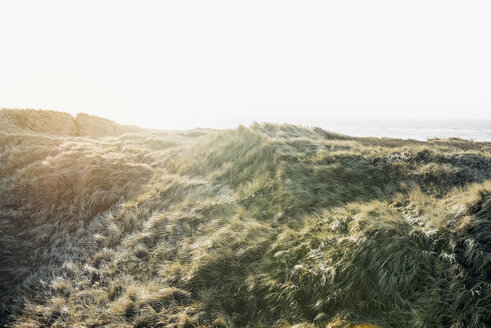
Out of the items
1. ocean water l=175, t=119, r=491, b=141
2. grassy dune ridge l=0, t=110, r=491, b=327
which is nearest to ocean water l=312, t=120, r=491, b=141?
ocean water l=175, t=119, r=491, b=141

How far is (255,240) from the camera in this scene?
4945mm

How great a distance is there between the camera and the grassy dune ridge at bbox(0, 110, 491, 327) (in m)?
3.42

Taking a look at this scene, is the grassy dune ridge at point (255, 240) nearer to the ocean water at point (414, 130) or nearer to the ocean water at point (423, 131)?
the ocean water at point (414, 130)

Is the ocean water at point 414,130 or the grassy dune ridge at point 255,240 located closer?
the grassy dune ridge at point 255,240

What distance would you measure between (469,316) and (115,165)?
1040cm

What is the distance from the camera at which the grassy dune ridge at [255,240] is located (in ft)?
11.2

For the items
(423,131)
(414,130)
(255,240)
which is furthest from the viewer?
(414,130)

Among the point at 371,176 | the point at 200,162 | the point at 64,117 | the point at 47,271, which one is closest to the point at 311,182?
the point at 371,176

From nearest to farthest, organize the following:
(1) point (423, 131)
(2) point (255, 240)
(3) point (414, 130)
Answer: (2) point (255, 240) < (1) point (423, 131) < (3) point (414, 130)

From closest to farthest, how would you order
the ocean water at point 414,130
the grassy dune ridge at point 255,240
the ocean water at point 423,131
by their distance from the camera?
the grassy dune ridge at point 255,240, the ocean water at point 414,130, the ocean water at point 423,131

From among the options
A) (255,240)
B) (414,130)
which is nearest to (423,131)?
(414,130)

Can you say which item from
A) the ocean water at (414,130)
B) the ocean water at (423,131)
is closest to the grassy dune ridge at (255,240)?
the ocean water at (414,130)

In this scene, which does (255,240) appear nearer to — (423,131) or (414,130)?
(423,131)

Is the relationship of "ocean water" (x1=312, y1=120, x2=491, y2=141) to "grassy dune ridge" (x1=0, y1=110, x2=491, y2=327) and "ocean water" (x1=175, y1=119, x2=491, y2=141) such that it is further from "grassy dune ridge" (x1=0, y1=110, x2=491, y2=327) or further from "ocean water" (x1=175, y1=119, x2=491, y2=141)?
"grassy dune ridge" (x1=0, y1=110, x2=491, y2=327)
